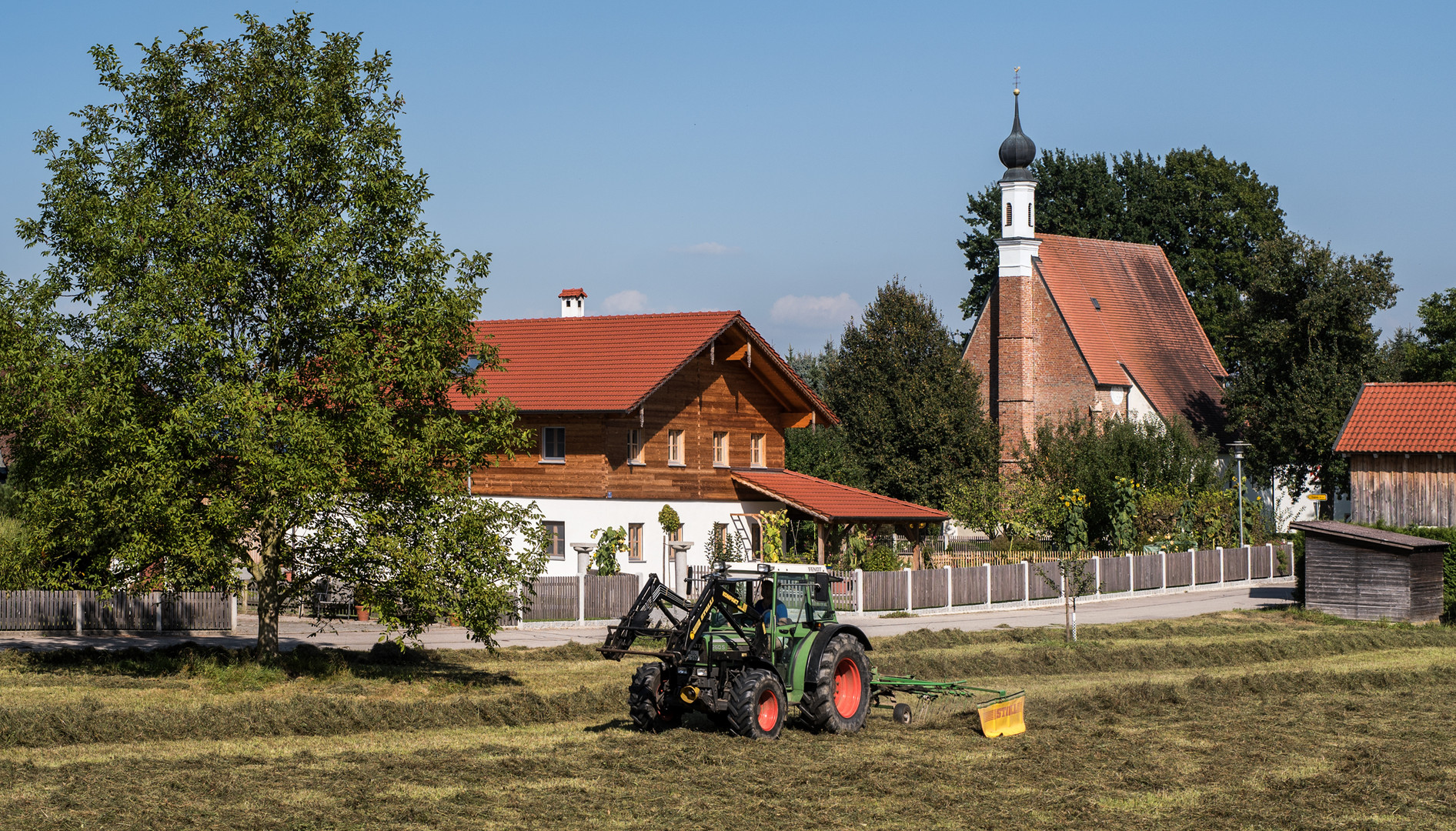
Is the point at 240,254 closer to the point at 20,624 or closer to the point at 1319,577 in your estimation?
the point at 20,624

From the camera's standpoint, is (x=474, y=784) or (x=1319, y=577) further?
(x=1319, y=577)

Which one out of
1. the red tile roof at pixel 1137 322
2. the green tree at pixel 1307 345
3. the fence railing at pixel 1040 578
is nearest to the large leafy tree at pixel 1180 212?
the red tile roof at pixel 1137 322

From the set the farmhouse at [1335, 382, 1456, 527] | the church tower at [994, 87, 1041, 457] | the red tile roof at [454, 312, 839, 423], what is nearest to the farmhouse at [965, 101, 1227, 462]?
the church tower at [994, 87, 1041, 457]

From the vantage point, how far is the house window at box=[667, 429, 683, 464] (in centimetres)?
3666

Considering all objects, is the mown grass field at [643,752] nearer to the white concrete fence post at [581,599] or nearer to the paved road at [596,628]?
the paved road at [596,628]

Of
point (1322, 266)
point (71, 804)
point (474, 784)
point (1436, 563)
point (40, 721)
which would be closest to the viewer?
point (71, 804)

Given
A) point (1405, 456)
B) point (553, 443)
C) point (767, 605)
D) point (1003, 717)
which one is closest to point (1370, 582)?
point (1405, 456)

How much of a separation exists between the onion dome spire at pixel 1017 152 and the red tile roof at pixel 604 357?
26.0m

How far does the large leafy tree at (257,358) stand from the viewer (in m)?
18.1

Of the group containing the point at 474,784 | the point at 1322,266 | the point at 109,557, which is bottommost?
the point at 474,784

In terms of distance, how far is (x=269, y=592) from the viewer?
790 inches

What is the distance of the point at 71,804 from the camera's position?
458 inches

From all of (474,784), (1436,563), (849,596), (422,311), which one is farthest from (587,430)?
(474,784)

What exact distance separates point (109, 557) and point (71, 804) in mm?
8641
